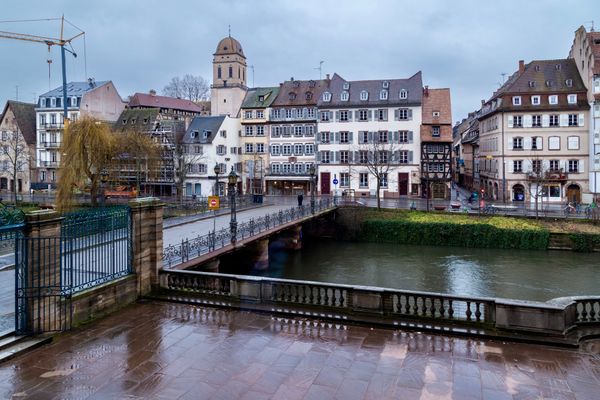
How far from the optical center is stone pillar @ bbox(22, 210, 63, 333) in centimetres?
937

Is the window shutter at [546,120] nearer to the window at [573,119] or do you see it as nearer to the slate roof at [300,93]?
the window at [573,119]

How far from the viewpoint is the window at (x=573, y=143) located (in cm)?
4756

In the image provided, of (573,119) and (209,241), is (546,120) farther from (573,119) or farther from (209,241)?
(209,241)

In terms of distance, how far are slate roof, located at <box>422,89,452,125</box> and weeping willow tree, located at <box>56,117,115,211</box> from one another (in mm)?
31553

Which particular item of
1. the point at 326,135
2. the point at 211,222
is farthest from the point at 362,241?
the point at 326,135

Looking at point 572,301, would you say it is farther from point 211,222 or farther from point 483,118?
point 483,118

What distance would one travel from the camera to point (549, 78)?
4944cm

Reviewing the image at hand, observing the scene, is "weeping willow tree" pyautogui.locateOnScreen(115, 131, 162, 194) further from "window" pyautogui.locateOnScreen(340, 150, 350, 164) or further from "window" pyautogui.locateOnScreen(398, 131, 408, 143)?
"window" pyautogui.locateOnScreen(398, 131, 408, 143)

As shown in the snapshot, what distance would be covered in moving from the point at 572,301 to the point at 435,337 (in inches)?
111

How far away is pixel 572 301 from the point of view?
33.3 feet

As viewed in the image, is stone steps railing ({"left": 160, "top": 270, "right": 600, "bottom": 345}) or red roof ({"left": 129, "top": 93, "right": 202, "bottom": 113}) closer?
stone steps railing ({"left": 160, "top": 270, "right": 600, "bottom": 345})

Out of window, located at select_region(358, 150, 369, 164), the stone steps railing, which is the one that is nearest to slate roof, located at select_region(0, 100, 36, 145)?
window, located at select_region(358, 150, 369, 164)

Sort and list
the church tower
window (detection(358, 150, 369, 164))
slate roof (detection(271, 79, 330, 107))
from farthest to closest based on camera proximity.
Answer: the church tower → slate roof (detection(271, 79, 330, 107)) → window (detection(358, 150, 369, 164))

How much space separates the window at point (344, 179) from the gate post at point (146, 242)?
1694 inches
